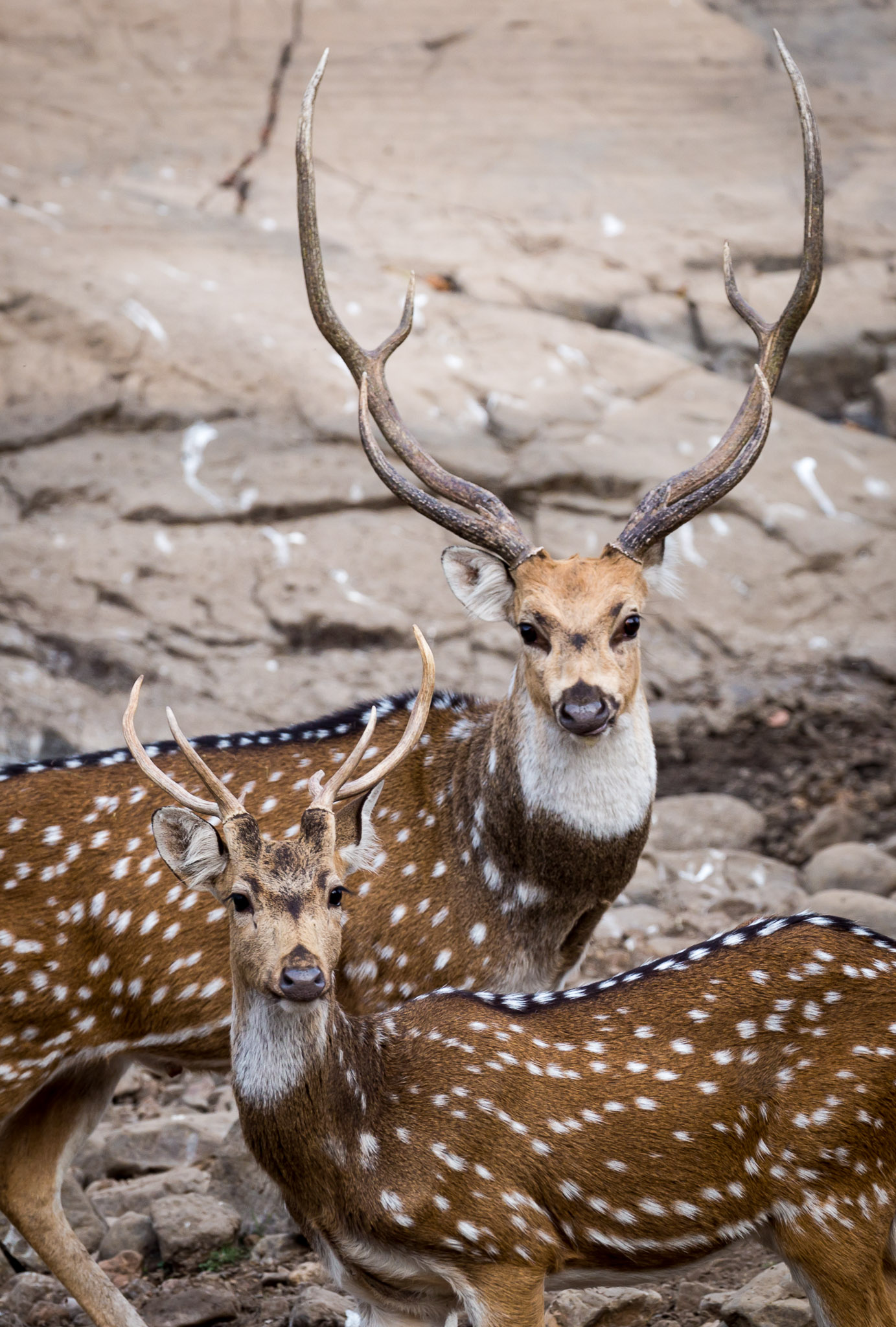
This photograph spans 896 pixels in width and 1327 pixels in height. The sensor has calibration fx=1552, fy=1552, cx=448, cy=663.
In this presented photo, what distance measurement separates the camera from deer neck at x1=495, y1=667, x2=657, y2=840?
4652 millimetres

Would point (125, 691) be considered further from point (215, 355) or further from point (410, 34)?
point (410, 34)

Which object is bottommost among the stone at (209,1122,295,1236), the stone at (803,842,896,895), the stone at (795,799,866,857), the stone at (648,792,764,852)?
the stone at (648,792,764,852)

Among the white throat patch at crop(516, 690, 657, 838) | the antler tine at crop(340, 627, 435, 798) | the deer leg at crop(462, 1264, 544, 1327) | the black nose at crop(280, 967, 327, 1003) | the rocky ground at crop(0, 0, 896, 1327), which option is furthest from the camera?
the rocky ground at crop(0, 0, 896, 1327)

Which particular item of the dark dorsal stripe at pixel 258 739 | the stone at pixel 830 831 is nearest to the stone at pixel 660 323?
the stone at pixel 830 831

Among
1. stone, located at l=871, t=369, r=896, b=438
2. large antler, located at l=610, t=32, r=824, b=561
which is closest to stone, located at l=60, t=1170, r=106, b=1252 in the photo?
large antler, located at l=610, t=32, r=824, b=561

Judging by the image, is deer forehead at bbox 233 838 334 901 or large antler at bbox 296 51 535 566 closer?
deer forehead at bbox 233 838 334 901

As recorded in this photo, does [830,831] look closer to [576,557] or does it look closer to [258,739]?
[576,557]

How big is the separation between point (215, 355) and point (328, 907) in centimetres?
649

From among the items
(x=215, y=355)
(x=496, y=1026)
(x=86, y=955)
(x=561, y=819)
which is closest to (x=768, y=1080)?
(x=496, y=1026)

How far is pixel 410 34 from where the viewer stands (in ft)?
38.9

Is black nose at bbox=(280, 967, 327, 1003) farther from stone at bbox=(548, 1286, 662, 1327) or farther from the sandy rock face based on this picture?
the sandy rock face

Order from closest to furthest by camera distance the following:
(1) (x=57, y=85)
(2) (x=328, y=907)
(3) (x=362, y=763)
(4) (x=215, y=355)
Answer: (2) (x=328, y=907) < (3) (x=362, y=763) < (4) (x=215, y=355) < (1) (x=57, y=85)

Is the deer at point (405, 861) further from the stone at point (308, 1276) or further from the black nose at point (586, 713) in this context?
the stone at point (308, 1276)

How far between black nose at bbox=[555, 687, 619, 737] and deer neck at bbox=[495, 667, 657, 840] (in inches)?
8.8
